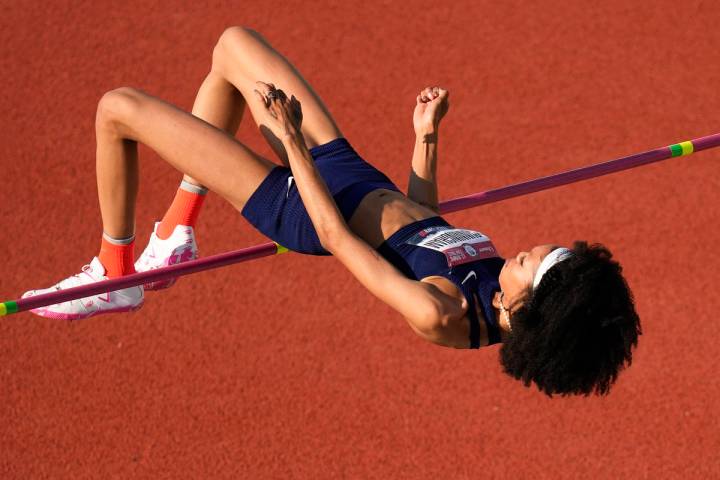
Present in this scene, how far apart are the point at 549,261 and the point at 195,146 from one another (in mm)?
1162

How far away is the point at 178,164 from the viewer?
3.95m

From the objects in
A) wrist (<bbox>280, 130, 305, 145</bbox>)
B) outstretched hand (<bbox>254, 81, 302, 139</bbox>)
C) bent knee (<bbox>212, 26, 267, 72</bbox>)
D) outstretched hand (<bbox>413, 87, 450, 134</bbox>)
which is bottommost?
outstretched hand (<bbox>413, 87, 450, 134</bbox>)

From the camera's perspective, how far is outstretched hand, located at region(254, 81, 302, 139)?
3.64 metres

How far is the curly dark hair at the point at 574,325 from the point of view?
353cm

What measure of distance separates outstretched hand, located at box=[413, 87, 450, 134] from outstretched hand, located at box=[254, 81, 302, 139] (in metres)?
0.59

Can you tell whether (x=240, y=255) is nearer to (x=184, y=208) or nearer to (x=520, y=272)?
(x=184, y=208)

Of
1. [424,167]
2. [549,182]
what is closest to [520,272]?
[424,167]

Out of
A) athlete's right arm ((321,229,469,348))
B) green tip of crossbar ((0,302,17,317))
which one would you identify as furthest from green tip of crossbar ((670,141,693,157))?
green tip of crossbar ((0,302,17,317))

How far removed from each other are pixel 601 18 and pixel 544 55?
51 cm

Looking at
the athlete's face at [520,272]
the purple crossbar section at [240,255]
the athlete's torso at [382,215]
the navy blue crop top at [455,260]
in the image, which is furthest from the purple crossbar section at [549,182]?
the athlete's face at [520,272]

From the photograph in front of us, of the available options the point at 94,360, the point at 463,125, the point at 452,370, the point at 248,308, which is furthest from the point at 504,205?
the point at 94,360

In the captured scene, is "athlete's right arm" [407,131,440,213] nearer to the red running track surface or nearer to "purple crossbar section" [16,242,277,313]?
"purple crossbar section" [16,242,277,313]

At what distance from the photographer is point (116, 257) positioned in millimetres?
4316

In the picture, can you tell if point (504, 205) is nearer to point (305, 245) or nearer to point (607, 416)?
point (607, 416)
